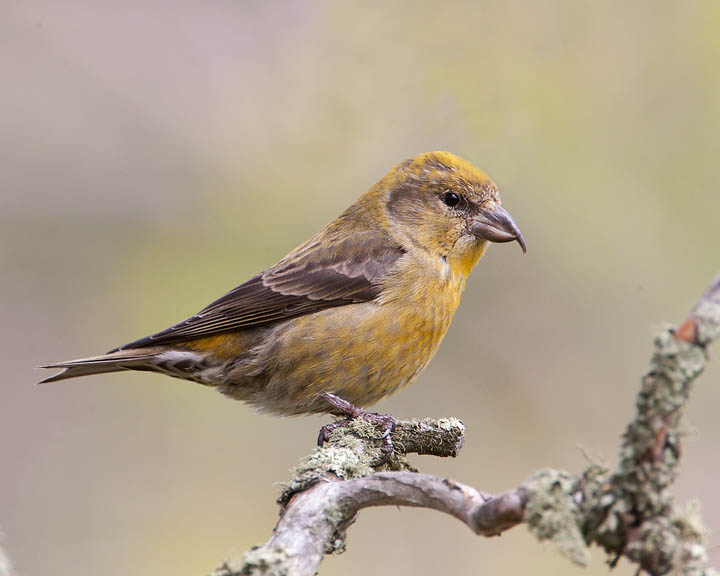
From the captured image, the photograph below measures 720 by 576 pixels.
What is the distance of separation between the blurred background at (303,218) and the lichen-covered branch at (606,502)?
3.54m

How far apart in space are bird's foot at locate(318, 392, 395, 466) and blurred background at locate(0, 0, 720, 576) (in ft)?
6.26

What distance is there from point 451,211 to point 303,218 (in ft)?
6.81

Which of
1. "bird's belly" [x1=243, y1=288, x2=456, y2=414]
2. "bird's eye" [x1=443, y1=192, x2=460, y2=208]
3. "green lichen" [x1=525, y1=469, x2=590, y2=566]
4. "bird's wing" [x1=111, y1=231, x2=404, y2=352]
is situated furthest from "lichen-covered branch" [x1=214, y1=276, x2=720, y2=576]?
"bird's eye" [x1=443, y1=192, x2=460, y2=208]

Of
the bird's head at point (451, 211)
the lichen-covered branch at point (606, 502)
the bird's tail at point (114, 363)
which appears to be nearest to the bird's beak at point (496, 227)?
the bird's head at point (451, 211)

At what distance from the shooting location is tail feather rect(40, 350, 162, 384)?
455cm

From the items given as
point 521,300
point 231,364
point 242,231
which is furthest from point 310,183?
point 231,364

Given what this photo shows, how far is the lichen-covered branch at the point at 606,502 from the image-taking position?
1905 mm

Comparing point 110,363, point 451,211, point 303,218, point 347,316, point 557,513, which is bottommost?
point 557,513

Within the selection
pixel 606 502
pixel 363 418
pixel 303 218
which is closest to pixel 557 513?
pixel 606 502

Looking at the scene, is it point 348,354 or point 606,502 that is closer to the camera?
point 606,502

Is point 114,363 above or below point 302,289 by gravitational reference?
below

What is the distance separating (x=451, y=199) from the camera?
5086mm

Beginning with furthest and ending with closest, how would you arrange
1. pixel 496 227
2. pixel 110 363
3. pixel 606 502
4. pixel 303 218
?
1. pixel 303 218
2. pixel 496 227
3. pixel 110 363
4. pixel 606 502

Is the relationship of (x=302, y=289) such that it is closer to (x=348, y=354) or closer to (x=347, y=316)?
(x=347, y=316)
